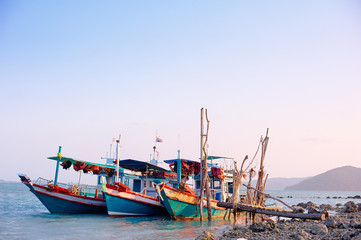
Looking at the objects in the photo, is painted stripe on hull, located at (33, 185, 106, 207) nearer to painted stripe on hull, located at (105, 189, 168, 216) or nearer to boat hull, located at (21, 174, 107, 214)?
boat hull, located at (21, 174, 107, 214)

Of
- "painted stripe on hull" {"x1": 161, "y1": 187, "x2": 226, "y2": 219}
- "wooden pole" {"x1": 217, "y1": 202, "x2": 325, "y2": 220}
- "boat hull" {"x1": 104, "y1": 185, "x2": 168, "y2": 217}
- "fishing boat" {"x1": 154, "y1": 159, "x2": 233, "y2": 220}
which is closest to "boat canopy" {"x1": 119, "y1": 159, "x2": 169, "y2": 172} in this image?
"fishing boat" {"x1": 154, "y1": 159, "x2": 233, "y2": 220}

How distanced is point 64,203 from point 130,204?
562 centimetres

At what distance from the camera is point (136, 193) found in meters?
22.9

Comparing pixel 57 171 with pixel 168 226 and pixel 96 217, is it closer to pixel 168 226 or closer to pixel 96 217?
pixel 96 217

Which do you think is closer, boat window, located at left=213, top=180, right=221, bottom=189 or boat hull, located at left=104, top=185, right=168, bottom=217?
boat hull, located at left=104, top=185, right=168, bottom=217

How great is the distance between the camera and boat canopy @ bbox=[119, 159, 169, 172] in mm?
26094

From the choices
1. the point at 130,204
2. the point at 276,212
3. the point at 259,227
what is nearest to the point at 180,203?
the point at 130,204

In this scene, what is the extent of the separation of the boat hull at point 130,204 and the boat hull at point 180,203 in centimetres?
230

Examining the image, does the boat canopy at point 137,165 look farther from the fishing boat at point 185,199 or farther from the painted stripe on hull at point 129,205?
the painted stripe on hull at point 129,205

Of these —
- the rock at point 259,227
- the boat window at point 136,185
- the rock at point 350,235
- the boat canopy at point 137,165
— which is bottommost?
the rock at point 259,227

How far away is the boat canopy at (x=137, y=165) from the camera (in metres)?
26.1

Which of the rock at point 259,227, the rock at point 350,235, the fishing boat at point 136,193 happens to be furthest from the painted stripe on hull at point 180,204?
the rock at point 350,235

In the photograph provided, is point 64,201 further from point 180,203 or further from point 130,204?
point 180,203

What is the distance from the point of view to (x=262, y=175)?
72.3ft
